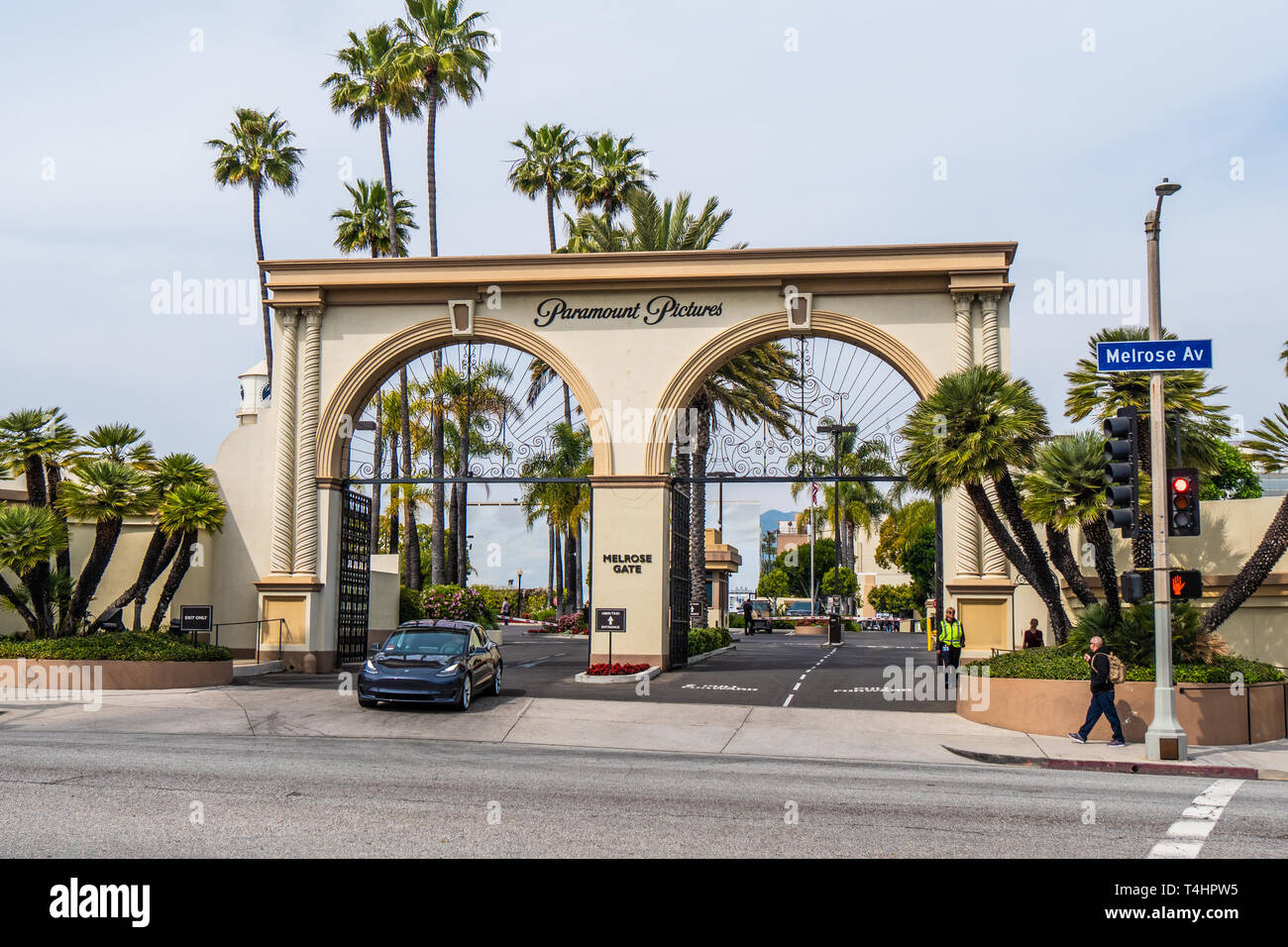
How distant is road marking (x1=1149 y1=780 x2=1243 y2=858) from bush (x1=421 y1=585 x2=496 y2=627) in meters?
26.9

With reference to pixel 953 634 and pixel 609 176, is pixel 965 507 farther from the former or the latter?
pixel 609 176

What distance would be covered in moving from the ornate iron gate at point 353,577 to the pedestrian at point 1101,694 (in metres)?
17.5

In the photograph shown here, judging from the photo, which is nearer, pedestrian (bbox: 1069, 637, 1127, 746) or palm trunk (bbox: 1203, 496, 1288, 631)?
pedestrian (bbox: 1069, 637, 1127, 746)

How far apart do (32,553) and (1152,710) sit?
66.2 feet

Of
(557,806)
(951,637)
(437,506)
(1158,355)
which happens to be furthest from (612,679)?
(437,506)

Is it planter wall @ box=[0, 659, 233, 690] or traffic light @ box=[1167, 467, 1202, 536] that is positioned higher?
traffic light @ box=[1167, 467, 1202, 536]

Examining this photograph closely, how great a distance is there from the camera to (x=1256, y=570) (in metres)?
18.3

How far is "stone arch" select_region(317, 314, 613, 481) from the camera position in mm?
26781

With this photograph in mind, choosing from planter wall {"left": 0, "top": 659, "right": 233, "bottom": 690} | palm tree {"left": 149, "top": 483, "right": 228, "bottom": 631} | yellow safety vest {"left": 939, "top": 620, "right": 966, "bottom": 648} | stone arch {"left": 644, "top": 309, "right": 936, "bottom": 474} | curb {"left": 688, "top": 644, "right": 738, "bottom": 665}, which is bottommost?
curb {"left": 688, "top": 644, "right": 738, "bottom": 665}

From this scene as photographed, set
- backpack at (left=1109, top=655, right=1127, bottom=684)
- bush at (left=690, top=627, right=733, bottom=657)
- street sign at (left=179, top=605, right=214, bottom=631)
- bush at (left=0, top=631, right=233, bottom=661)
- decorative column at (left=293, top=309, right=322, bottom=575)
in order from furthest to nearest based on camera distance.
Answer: bush at (left=690, top=627, right=733, bottom=657) → decorative column at (left=293, top=309, right=322, bottom=575) → street sign at (left=179, top=605, right=214, bottom=631) → bush at (left=0, top=631, right=233, bottom=661) → backpack at (left=1109, top=655, right=1127, bottom=684)

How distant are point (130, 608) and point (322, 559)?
5.21 metres

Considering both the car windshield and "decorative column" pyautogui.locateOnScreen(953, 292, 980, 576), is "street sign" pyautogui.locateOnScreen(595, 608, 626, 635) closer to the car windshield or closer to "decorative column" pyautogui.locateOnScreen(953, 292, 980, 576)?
the car windshield

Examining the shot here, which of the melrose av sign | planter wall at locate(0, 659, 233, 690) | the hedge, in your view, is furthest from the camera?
the melrose av sign

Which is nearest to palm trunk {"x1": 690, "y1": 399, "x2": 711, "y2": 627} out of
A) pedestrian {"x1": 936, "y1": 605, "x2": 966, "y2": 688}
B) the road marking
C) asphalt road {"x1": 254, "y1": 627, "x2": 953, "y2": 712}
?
asphalt road {"x1": 254, "y1": 627, "x2": 953, "y2": 712}
